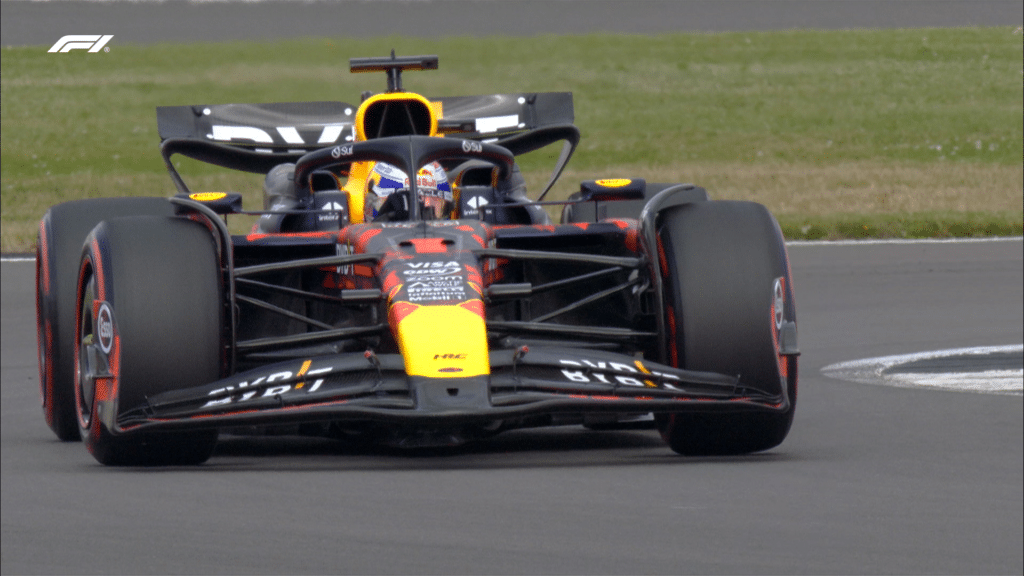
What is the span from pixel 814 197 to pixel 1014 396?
1242 cm

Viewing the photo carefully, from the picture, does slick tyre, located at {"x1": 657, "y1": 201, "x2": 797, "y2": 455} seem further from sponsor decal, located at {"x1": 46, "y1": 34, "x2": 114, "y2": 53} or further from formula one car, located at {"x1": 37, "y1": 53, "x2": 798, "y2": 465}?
sponsor decal, located at {"x1": 46, "y1": 34, "x2": 114, "y2": 53}

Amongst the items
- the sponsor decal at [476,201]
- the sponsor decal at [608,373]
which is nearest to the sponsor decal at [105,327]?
the sponsor decal at [608,373]

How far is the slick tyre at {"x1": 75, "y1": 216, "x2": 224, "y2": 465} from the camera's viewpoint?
576cm

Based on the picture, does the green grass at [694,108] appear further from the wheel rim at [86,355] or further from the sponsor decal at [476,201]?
the wheel rim at [86,355]

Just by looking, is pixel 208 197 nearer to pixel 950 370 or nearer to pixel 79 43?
pixel 79 43

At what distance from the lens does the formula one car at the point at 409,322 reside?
562 cm

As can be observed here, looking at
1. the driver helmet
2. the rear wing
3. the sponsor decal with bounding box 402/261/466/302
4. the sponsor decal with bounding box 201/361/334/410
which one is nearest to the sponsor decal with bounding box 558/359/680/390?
the sponsor decal with bounding box 402/261/466/302

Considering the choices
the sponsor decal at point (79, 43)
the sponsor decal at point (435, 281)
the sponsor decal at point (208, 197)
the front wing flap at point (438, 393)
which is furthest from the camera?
the sponsor decal at point (208, 197)

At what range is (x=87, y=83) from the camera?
88.6 feet

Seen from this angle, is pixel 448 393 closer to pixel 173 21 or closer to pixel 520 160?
pixel 173 21

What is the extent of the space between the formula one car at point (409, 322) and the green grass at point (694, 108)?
10.1 m

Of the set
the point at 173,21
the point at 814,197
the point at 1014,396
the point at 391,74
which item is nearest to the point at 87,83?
the point at 173,21

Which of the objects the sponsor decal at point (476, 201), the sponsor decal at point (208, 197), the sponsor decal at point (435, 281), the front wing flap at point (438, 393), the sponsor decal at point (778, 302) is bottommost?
the front wing flap at point (438, 393)

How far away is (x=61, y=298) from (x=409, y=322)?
6.84 ft
